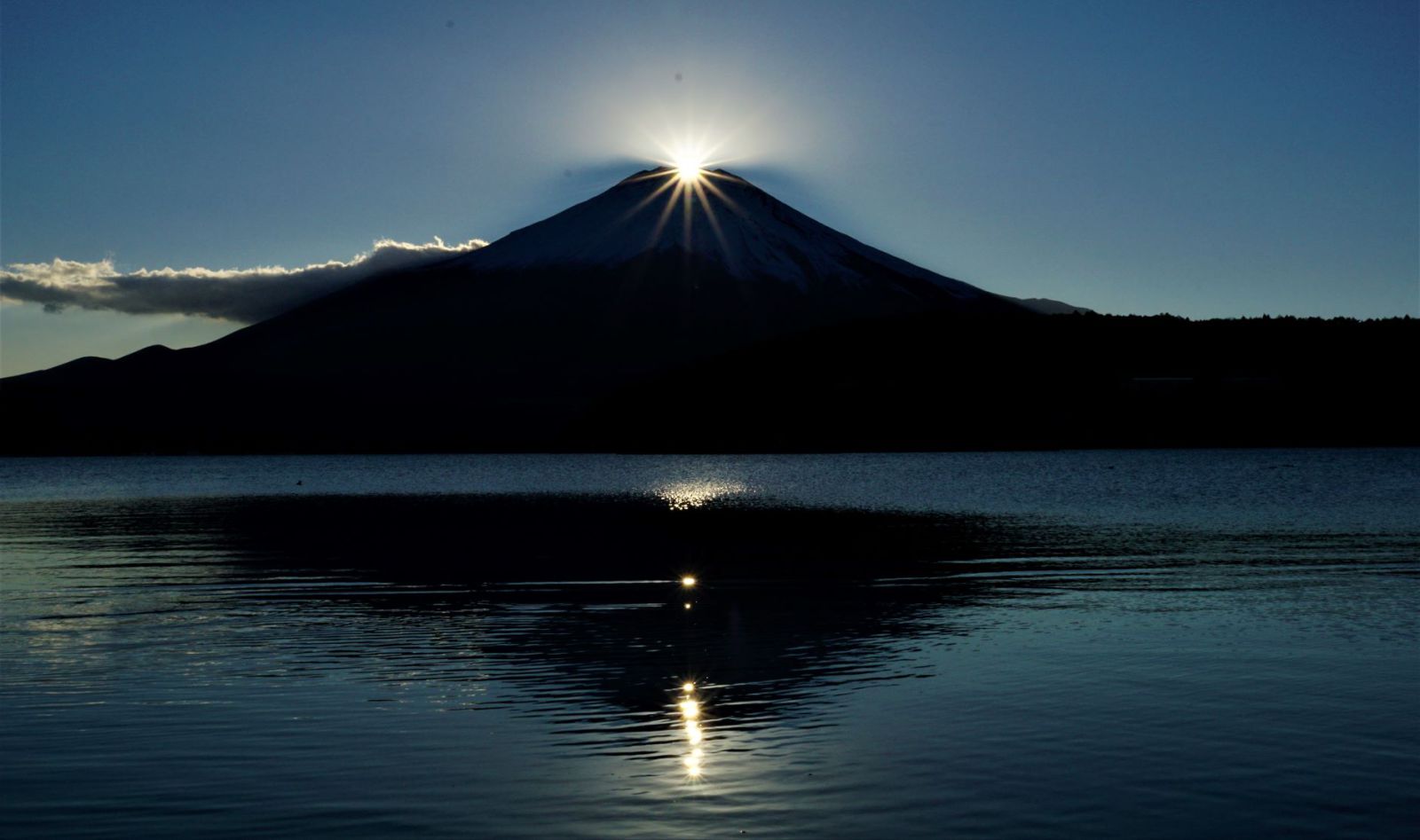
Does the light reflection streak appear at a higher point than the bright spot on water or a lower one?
lower

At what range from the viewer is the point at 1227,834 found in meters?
13.7

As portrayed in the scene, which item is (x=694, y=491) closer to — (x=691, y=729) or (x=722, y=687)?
(x=722, y=687)

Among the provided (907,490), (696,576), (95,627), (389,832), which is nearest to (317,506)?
(907,490)

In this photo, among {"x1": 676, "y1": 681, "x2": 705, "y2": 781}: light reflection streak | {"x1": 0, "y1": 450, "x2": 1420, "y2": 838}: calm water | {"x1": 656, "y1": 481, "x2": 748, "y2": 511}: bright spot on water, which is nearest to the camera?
{"x1": 0, "y1": 450, "x2": 1420, "y2": 838}: calm water

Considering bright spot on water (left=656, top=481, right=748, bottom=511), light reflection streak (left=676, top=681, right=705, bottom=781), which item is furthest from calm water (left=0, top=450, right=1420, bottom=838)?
bright spot on water (left=656, top=481, right=748, bottom=511)

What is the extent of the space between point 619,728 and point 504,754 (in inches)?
79.0

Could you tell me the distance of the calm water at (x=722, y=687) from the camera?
14766 millimetres

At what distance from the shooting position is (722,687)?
71.3ft

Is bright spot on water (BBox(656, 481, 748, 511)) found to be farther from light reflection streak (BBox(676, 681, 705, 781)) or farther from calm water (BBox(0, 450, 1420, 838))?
light reflection streak (BBox(676, 681, 705, 781))

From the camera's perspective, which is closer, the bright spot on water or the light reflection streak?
the light reflection streak

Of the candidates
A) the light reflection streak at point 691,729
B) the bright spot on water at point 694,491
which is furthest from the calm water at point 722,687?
the bright spot on water at point 694,491

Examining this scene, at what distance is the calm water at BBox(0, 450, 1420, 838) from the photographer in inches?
581

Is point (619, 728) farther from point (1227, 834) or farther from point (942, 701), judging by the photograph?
point (1227, 834)

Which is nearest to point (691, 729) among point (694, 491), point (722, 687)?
point (722, 687)
